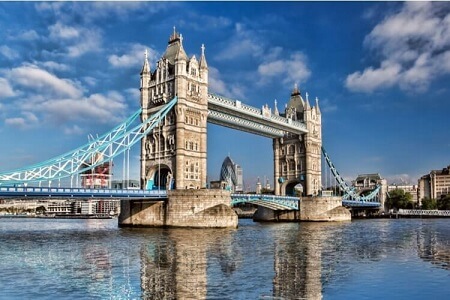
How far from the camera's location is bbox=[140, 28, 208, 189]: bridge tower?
6341 cm

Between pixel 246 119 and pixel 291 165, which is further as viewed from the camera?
pixel 291 165

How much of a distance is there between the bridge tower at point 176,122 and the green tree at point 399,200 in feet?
342

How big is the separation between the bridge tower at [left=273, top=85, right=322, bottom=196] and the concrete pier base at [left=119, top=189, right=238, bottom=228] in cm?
3936

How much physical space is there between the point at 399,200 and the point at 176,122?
109984mm

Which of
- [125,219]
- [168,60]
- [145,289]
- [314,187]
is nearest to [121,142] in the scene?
[125,219]

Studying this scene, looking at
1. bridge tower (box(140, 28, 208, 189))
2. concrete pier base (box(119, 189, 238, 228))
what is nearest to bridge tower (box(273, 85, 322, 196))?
bridge tower (box(140, 28, 208, 189))

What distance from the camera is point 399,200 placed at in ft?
498

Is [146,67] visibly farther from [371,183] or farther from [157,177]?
[371,183]

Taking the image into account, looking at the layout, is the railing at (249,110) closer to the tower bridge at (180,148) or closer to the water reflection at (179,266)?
the tower bridge at (180,148)

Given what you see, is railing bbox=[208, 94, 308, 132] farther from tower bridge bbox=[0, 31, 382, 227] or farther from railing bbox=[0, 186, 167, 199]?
railing bbox=[0, 186, 167, 199]

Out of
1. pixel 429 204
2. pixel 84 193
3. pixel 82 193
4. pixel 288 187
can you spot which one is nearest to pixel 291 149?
pixel 288 187

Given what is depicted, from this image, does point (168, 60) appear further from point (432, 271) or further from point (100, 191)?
point (432, 271)

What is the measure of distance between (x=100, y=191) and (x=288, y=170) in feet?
178

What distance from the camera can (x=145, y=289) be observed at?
18.1m
